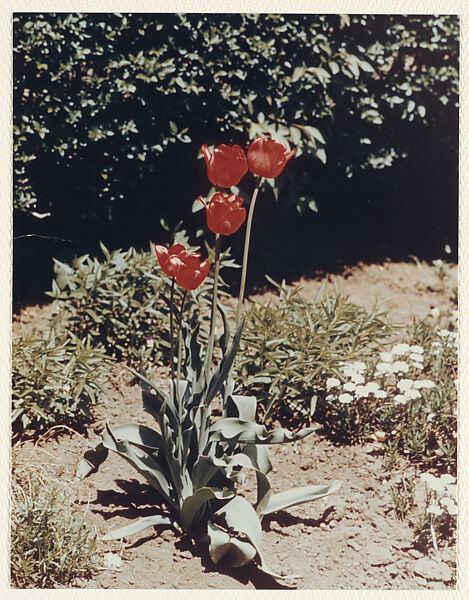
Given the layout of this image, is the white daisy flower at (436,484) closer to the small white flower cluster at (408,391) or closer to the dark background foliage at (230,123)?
the small white flower cluster at (408,391)

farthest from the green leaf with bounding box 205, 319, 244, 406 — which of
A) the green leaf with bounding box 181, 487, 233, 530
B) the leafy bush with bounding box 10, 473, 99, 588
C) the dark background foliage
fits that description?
the dark background foliage

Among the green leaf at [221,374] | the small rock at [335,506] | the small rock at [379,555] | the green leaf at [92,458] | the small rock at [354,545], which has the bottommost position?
the small rock at [379,555]

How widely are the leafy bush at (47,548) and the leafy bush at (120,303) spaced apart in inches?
45.7

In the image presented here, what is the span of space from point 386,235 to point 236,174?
10.2 ft

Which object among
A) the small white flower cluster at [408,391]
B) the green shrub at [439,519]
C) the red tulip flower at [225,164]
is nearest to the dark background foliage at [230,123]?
the small white flower cluster at [408,391]

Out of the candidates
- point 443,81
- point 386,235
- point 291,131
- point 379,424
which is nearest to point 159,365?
point 379,424

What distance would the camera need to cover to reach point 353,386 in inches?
126

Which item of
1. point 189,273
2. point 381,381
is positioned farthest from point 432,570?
point 189,273

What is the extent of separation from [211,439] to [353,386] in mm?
916

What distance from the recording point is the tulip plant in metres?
2.27

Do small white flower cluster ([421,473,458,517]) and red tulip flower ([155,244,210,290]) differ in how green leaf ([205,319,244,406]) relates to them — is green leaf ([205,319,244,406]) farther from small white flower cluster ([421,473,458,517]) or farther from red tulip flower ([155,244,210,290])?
small white flower cluster ([421,473,458,517])

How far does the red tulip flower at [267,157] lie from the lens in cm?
229

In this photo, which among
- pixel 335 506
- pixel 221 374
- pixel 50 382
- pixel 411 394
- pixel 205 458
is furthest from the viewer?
pixel 411 394

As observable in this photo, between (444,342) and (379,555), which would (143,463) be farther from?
(444,342)
